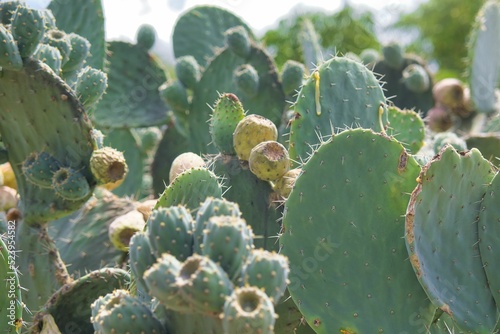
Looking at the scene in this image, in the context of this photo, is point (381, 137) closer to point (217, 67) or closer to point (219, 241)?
point (219, 241)

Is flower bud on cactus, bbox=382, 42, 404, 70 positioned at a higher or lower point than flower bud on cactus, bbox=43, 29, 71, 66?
lower

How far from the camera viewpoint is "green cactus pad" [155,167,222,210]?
64.4 inches

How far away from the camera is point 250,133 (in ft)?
6.17

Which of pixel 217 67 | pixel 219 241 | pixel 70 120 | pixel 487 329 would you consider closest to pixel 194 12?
pixel 217 67

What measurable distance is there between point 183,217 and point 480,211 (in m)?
0.82

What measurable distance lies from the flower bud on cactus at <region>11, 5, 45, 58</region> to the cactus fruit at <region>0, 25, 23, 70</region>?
0.08 ft

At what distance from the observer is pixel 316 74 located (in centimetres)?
200

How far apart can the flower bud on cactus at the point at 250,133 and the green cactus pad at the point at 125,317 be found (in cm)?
69

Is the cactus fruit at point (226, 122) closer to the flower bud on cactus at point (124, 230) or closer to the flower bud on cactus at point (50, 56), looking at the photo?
the flower bud on cactus at point (124, 230)

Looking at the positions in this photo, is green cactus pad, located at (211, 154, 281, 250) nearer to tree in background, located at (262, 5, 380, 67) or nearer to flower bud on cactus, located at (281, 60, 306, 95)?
flower bud on cactus, located at (281, 60, 306, 95)

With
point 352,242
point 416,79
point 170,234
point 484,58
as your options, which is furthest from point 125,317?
point 484,58

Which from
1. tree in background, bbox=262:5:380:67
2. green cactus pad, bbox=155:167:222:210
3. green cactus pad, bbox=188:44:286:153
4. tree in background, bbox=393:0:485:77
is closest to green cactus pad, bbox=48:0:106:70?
green cactus pad, bbox=188:44:286:153

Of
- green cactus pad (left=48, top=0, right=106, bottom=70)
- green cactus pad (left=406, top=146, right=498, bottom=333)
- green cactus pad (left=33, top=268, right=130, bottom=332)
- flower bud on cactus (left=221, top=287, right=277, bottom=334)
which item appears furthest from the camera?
green cactus pad (left=48, top=0, right=106, bottom=70)

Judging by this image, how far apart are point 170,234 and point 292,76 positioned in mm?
1752
